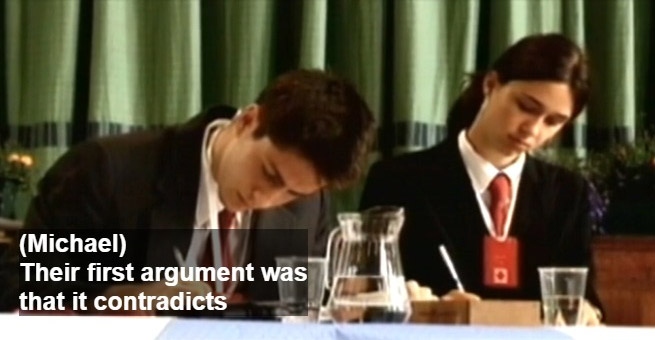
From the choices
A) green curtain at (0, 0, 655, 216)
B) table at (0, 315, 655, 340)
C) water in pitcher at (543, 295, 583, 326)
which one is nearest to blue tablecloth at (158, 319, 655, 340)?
table at (0, 315, 655, 340)

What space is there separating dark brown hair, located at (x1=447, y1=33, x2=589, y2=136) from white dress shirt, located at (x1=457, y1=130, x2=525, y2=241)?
71 millimetres

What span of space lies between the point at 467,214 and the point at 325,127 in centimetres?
39

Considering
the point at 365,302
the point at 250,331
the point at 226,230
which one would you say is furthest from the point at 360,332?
the point at 226,230

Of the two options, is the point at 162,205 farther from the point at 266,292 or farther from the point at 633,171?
the point at 633,171

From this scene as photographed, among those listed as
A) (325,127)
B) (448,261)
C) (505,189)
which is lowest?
(448,261)

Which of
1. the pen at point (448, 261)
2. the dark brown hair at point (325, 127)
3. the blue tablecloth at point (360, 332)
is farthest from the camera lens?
the pen at point (448, 261)

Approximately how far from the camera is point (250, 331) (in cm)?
79

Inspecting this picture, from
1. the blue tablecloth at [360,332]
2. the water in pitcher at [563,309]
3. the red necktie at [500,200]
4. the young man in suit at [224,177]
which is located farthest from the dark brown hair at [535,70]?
the blue tablecloth at [360,332]

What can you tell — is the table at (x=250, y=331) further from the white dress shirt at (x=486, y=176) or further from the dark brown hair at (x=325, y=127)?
the white dress shirt at (x=486, y=176)

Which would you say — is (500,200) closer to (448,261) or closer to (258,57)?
(448,261)

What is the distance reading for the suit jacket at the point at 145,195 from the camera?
4.66ft

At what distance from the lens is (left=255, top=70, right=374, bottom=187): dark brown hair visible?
1.34 meters

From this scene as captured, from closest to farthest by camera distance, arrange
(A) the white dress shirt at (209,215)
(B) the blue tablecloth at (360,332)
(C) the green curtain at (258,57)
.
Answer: (B) the blue tablecloth at (360,332)
(A) the white dress shirt at (209,215)
(C) the green curtain at (258,57)

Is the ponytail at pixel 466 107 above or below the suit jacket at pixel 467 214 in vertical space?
above
